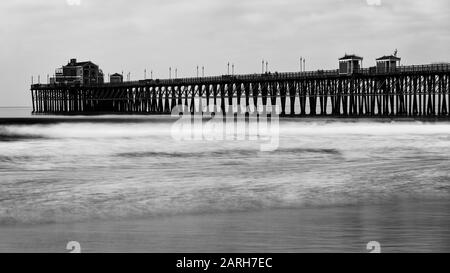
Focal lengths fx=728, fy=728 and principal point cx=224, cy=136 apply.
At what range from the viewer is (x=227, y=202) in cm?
1270

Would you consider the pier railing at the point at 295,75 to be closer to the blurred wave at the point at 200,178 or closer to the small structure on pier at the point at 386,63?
the small structure on pier at the point at 386,63

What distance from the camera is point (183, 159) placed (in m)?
23.6

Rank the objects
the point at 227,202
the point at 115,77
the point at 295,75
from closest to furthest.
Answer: the point at 227,202
the point at 295,75
the point at 115,77

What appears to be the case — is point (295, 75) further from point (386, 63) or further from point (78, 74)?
Result: point (78, 74)

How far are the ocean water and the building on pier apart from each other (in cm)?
10062

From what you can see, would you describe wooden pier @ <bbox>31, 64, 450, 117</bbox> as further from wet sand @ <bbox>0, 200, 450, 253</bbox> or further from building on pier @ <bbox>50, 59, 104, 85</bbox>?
wet sand @ <bbox>0, 200, 450, 253</bbox>

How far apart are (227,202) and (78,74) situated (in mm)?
113457

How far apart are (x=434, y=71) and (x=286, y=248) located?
60711 mm

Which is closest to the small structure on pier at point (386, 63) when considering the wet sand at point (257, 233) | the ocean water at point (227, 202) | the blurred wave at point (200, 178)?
the blurred wave at point (200, 178)

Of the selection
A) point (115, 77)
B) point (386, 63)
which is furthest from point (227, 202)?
point (115, 77)

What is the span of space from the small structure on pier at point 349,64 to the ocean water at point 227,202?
53.0 metres

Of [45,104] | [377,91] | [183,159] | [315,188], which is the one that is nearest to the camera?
[315,188]

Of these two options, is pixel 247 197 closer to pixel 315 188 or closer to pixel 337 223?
pixel 315 188
